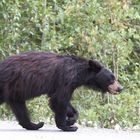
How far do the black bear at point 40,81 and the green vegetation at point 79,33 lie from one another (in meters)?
3.30

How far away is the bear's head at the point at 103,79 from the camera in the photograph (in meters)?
8.98

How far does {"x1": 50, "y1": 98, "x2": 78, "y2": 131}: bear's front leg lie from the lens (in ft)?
28.2

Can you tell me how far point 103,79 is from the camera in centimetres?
909

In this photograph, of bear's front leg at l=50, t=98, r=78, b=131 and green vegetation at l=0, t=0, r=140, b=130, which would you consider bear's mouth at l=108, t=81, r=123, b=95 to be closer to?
bear's front leg at l=50, t=98, r=78, b=131

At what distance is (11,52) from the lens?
43.9 feet

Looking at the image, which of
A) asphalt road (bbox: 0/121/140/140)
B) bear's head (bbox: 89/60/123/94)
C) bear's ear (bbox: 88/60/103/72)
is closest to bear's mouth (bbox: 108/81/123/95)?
bear's head (bbox: 89/60/123/94)

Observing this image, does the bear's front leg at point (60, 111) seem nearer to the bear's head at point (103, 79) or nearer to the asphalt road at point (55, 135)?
the asphalt road at point (55, 135)

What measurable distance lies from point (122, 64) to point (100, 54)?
1.49 ft

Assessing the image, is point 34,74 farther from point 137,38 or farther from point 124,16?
point 137,38

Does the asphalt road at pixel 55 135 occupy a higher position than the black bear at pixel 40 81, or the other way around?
the black bear at pixel 40 81

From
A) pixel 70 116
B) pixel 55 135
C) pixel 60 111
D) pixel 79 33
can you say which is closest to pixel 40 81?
pixel 60 111

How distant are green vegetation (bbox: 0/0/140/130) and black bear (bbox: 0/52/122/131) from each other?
3301mm

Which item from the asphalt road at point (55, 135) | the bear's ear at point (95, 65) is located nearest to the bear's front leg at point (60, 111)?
the asphalt road at point (55, 135)

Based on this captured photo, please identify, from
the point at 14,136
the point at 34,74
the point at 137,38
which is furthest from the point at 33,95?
the point at 137,38
